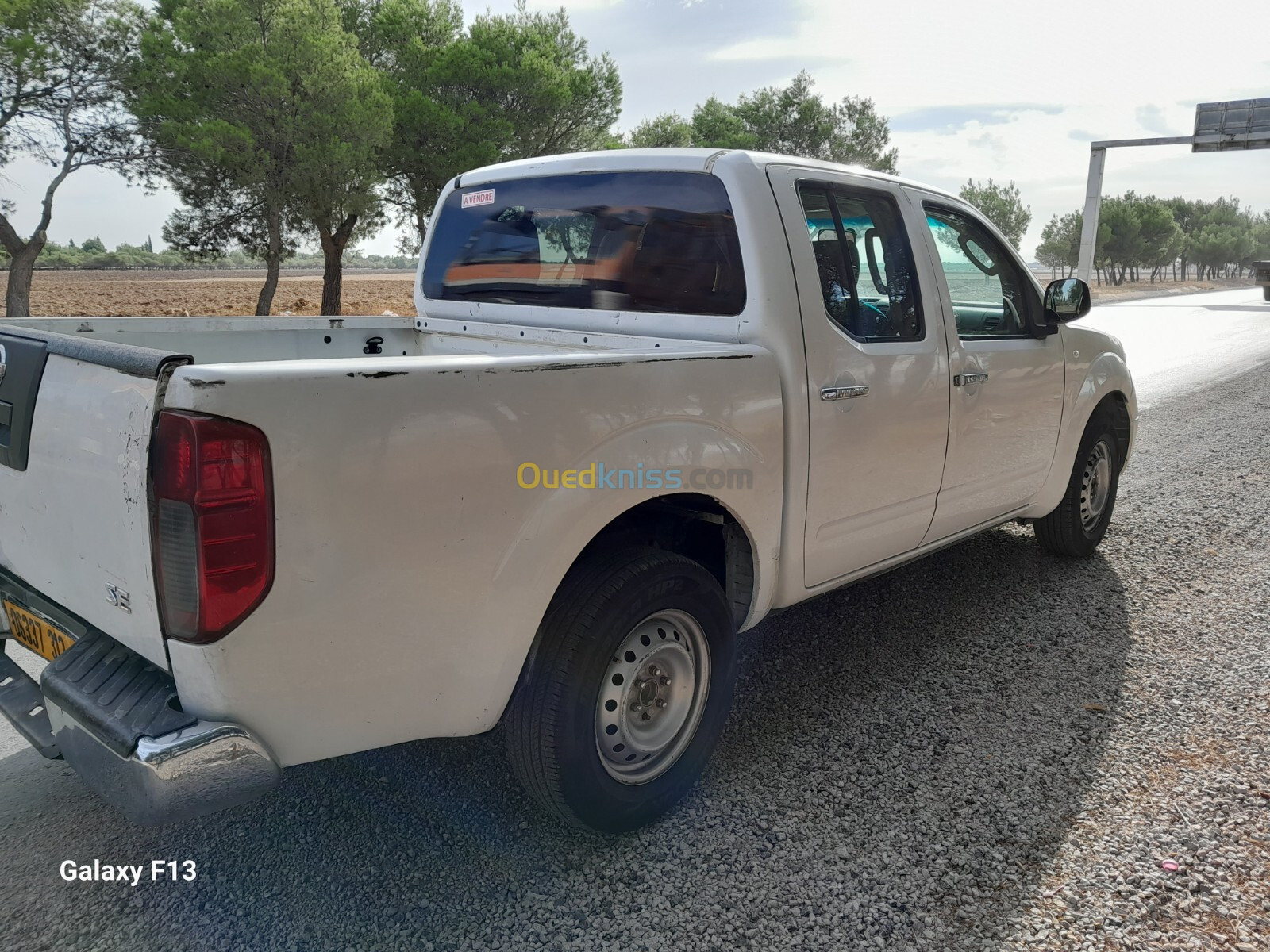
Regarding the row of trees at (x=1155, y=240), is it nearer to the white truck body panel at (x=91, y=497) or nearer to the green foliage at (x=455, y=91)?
the green foliage at (x=455, y=91)

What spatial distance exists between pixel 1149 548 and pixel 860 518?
3.06 metres

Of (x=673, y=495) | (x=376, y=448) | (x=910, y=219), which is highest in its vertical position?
(x=910, y=219)

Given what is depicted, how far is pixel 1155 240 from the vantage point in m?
80.9

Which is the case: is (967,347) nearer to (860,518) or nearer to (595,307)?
(860,518)

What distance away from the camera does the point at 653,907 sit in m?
2.40

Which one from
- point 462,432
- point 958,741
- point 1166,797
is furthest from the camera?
point 958,741

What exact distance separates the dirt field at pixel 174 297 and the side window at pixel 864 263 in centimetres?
1879

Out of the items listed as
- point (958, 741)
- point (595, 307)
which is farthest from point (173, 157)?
point (958, 741)

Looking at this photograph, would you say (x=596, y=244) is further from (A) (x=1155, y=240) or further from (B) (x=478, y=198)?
(A) (x=1155, y=240)

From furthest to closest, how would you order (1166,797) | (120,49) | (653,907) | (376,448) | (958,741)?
(120,49)
(958,741)
(1166,797)
(653,907)
(376,448)

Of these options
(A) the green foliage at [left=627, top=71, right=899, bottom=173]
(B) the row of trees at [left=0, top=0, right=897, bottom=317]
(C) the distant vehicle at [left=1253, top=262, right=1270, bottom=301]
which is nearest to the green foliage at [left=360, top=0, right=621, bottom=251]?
(B) the row of trees at [left=0, top=0, right=897, bottom=317]

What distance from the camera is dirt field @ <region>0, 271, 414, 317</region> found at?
30.4m

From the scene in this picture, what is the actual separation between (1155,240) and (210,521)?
3735 inches

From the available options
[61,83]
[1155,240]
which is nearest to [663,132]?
[61,83]
